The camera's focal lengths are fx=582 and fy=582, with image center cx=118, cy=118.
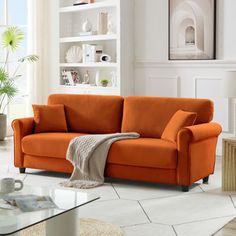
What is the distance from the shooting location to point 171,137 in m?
5.30

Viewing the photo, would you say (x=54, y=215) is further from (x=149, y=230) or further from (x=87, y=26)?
(x=87, y=26)

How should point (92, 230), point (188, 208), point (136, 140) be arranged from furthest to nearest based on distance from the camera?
point (136, 140)
point (188, 208)
point (92, 230)

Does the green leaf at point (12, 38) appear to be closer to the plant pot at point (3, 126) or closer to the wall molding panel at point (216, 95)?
the plant pot at point (3, 126)

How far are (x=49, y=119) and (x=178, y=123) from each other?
1.46 m

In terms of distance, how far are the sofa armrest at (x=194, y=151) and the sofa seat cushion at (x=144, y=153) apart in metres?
0.08

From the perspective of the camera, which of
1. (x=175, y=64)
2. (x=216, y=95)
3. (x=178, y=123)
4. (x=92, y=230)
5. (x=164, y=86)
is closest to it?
(x=92, y=230)

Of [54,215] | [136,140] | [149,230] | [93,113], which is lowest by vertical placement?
[149,230]

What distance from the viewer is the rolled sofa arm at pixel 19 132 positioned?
582cm

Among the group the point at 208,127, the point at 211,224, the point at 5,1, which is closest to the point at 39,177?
the point at 208,127

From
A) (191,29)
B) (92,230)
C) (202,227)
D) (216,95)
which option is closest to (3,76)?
(191,29)

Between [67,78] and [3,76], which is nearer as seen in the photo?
[3,76]

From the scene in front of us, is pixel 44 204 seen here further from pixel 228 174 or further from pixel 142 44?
pixel 142 44

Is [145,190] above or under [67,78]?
under

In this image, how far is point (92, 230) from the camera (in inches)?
154
